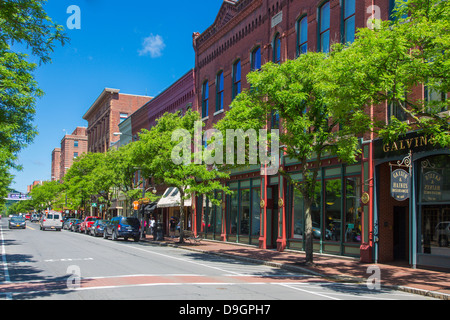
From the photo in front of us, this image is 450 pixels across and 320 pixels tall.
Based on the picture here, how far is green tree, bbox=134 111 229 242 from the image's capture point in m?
26.8

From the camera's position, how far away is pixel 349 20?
20047mm

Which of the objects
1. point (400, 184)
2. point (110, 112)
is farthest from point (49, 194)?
point (400, 184)

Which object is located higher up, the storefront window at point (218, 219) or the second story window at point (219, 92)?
the second story window at point (219, 92)

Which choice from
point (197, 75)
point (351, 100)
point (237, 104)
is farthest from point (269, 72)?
point (197, 75)

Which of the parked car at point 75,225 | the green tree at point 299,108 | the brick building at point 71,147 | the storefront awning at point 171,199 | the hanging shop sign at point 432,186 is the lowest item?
the parked car at point 75,225

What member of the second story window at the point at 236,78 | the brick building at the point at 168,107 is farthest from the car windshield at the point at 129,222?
the second story window at the point at 236,78

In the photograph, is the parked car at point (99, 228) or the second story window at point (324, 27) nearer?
the second story window at point (324, 27)

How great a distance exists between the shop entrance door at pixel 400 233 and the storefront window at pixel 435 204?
2173 mm

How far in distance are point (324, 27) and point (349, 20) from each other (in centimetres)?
184

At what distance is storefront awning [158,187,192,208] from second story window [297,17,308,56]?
1654 cm

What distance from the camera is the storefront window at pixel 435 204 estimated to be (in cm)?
1558

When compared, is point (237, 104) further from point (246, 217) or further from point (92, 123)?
point (92, 123)

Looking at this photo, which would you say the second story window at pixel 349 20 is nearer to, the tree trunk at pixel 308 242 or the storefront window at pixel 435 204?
the storefront window at pixel 435 204

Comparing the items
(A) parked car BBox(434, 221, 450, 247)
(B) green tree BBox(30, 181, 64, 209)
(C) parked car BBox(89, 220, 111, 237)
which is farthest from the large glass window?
(B) green tree BBox(30, 181, 64, 209)
